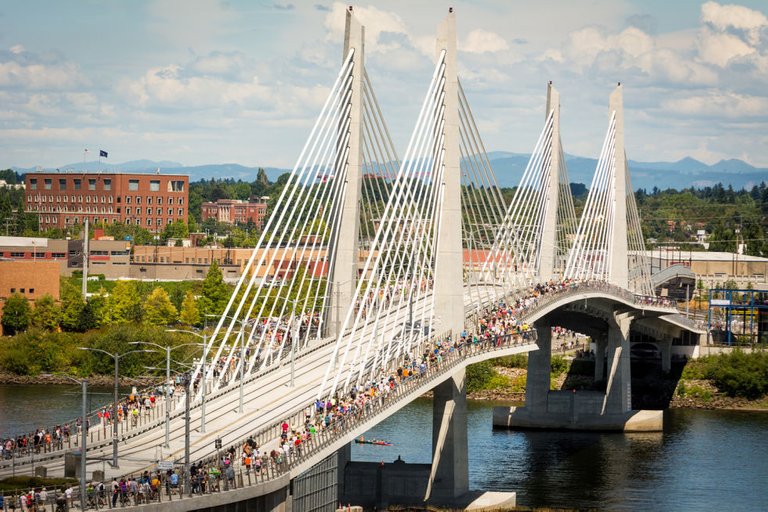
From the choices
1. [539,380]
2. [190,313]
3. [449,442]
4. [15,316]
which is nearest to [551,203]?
[539,380]

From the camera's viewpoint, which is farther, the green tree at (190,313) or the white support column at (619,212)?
the green tree at (190,313)

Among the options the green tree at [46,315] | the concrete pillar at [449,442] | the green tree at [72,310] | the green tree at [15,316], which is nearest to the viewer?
the concrete pillar at [449,442]

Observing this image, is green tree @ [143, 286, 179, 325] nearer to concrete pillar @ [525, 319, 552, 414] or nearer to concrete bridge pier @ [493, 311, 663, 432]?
concrete pillar @ [525, 319, 552, 414]

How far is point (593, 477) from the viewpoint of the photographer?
85.4 metres

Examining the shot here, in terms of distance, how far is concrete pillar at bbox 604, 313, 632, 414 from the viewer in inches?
4259

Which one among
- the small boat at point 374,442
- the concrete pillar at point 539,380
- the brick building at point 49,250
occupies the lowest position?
the small boat at point 374,442

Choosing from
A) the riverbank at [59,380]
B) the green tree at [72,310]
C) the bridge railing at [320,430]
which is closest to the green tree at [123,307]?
the green tree at [72,310]

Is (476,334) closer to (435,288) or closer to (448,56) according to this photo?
(435,288)

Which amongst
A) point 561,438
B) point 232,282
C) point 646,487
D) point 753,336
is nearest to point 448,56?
point 646,487

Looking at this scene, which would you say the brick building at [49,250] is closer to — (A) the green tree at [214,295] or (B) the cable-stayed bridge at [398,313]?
(A) the green tree at [214,295]

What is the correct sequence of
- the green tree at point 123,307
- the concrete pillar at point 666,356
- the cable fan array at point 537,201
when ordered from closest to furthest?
the cable fan array at point 537,201 → the concrete pillar at point 666,356 → the green tree at point 123,307

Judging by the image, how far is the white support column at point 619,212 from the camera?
376 feet

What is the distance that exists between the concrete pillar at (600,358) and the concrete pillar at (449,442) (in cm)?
4255

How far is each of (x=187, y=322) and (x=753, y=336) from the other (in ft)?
157
